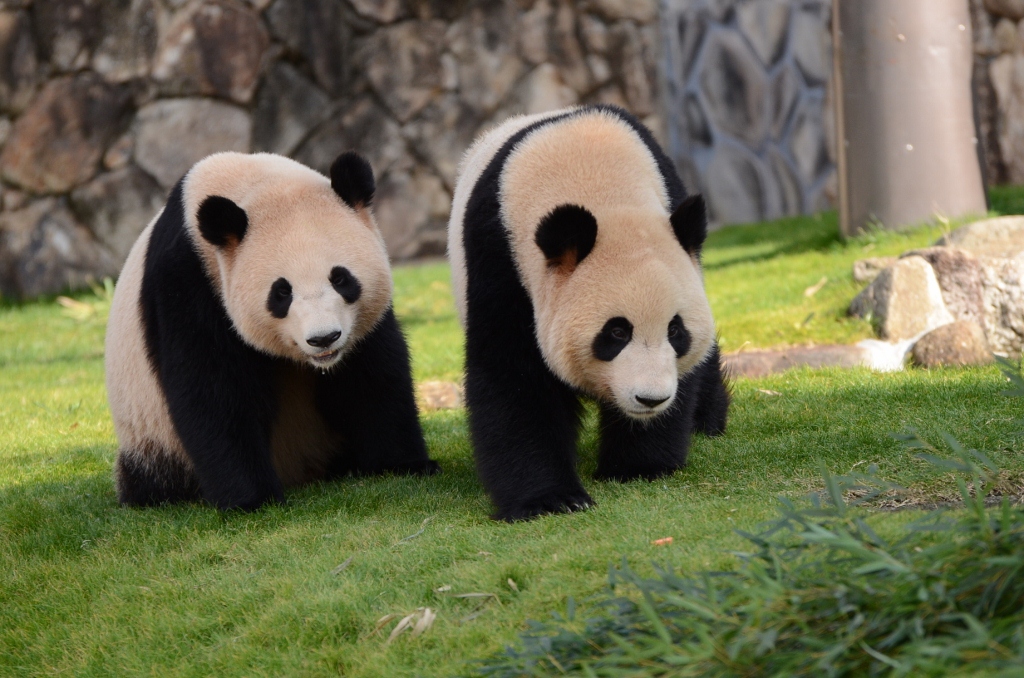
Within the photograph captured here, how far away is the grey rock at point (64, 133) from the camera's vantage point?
420 inches

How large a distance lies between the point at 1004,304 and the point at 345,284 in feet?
11.8

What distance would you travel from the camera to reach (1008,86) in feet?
39.1

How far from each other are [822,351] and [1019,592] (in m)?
3.96

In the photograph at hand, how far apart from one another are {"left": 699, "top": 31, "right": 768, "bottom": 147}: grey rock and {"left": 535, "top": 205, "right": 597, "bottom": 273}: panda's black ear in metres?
9.59

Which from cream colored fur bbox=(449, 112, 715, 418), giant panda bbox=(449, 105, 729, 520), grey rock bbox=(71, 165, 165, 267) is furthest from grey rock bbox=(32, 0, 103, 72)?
cream colored fur bbox=(449, 112, 715, 418)

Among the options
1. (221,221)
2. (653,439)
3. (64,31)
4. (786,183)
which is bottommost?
(653,439)

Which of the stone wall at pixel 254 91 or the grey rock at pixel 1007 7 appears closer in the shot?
the stone wall at pixel 254 91

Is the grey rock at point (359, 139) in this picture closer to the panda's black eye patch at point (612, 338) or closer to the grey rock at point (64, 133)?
the grey rock at point (64, 133)

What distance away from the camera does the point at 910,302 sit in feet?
19.5

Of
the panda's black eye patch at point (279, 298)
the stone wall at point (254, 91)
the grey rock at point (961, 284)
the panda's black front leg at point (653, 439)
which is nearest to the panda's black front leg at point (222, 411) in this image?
the panda's black eye patch at point (279, 298)

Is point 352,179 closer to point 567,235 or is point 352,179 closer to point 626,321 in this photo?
point 567,235

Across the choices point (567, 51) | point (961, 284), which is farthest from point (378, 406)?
point (567, 51)

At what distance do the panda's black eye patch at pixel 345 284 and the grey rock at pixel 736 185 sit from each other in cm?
907

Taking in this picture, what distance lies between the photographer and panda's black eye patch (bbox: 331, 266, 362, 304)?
4008 mm
